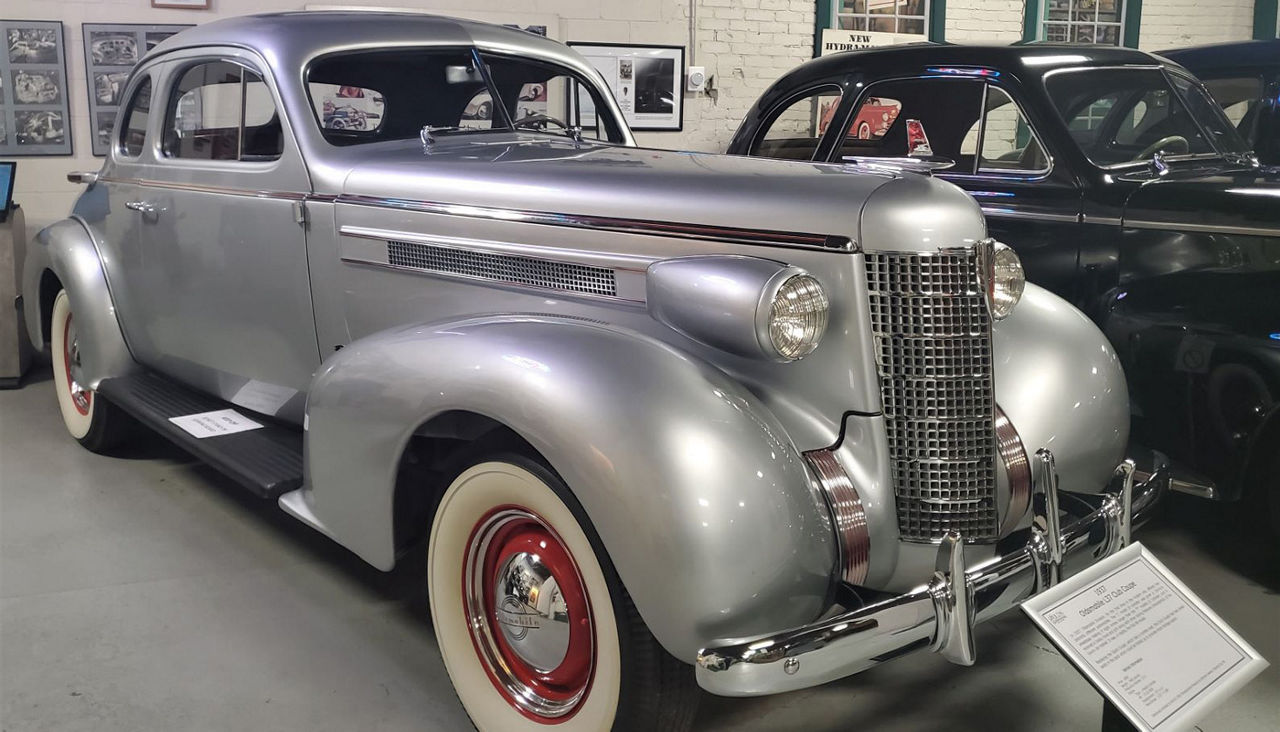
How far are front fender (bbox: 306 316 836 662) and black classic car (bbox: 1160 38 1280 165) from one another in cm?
391

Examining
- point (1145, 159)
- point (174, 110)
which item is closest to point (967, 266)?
point (1145, 159)

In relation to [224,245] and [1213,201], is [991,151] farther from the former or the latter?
[224,245]

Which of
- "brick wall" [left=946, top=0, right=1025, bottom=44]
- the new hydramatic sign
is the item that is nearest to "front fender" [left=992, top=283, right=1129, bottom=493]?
the new hydramatic sign

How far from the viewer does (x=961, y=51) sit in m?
4.02

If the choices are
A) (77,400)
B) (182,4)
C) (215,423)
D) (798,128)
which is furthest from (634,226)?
(182,4)

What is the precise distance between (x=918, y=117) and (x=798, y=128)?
754mm

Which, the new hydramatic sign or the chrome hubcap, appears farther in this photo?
the new hydramatic sign

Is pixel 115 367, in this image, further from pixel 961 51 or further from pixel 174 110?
pixel 961 51

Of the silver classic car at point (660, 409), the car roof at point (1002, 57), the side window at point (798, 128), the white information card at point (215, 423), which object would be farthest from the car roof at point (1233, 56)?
the white information card at point (215, 423)

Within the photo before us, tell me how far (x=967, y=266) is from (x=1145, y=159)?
2301mm

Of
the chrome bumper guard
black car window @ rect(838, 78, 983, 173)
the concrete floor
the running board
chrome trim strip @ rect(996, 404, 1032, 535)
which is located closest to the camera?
the chrome bumper guard

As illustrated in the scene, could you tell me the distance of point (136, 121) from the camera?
387 centimetres

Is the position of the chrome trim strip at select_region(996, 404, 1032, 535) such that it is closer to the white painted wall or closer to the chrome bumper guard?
the chrome bumper guard

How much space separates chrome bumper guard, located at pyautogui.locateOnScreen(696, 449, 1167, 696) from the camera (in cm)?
163
